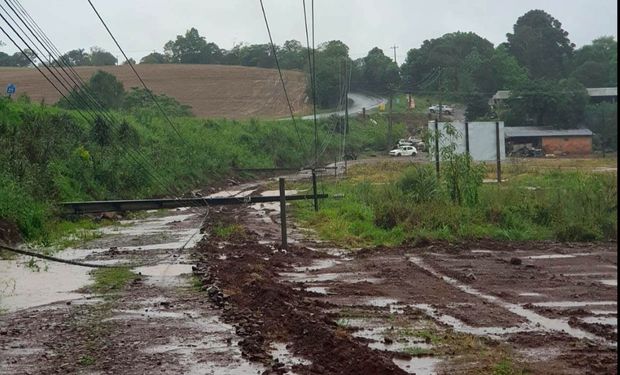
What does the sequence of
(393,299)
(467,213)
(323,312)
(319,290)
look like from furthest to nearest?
(467,213) < (319,290) < (393,299) < (323,312)

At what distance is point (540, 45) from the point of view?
32.6m

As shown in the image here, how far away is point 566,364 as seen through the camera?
31.8 feet

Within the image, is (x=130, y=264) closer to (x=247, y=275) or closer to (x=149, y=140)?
(x=247, y=275)

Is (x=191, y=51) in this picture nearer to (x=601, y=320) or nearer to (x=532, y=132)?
(x=532, y=132)

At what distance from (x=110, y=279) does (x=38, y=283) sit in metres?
1.46

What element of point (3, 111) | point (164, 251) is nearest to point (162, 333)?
point (164, 251)

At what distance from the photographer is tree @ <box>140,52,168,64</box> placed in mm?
108319

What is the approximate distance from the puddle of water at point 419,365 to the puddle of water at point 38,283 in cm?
777

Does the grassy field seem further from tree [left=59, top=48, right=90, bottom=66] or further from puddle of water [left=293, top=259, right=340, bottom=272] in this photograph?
tree [left=59, top=48, right=90, bottom=66]

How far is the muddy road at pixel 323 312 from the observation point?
1027 cm

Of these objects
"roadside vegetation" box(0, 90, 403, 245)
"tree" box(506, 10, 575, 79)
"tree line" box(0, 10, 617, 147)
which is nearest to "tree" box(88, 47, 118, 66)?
"tree line" box(0, 10, 617, 147)

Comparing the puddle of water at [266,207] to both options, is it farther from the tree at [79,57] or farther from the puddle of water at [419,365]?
the tree at [79,57]

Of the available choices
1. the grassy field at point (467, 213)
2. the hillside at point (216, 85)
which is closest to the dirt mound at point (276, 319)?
the grassy field at point (467, 213)

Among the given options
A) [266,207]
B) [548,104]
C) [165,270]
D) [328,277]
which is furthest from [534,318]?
[266,207]
